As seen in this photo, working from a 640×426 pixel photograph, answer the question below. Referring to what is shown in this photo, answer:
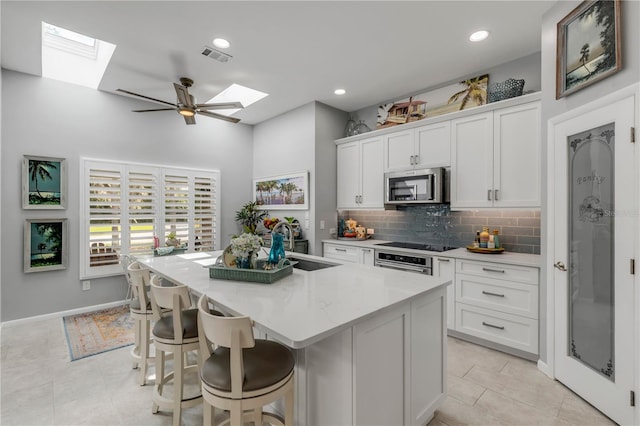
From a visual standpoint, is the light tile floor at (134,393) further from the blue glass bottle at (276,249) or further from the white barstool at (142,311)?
the blue glass bottle at (276,249)

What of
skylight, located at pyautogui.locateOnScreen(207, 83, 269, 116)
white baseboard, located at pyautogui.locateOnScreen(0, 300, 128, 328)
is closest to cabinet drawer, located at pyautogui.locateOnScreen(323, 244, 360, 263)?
skylight, located at pyautogui.locateOnScreen(207, 83, 269, 116)

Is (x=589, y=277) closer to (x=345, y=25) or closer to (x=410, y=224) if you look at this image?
(x=410, y=224)

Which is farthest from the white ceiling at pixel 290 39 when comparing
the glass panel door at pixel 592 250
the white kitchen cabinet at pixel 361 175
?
the glass panel door at pixel 592 250

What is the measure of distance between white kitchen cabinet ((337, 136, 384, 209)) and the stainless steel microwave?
21 cm

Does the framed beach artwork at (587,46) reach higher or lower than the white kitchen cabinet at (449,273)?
higher

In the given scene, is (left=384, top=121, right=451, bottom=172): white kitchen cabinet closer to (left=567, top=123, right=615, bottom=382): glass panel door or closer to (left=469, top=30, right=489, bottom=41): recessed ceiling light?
(left=469, top=30, right=489, bottom=41): recessed ceiling light

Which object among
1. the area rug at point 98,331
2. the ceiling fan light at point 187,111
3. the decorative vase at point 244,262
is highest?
the ceiling fan light at point 187,111

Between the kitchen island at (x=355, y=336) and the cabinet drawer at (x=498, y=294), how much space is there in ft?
4.14

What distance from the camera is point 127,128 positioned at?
4.39 meters

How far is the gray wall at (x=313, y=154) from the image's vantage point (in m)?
4.63

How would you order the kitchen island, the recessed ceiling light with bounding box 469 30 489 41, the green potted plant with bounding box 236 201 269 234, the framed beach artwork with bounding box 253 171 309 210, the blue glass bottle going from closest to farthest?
the kitchen island → the blue glass bottle → the recessed ceiling light with bounding box 469 30 489 41 → the framed beach artwork with bounding box 253 171 309 210 → the green potted plant with bounding box 236 201 269 234

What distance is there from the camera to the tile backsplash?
3.33 metres

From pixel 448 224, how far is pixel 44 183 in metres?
5.17

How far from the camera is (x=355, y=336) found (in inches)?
54.9
